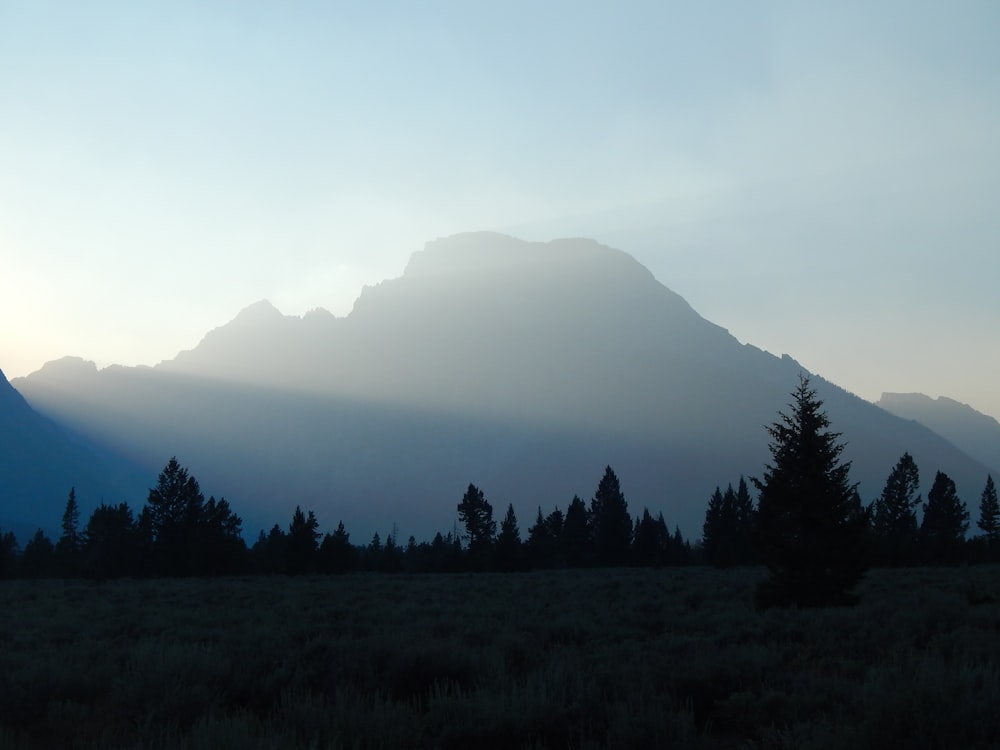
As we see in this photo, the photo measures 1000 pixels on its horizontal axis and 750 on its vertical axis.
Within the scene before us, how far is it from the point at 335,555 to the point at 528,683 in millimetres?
55802

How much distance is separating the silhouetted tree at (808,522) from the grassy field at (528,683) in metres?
2.36

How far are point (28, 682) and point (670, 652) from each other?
8320 mm

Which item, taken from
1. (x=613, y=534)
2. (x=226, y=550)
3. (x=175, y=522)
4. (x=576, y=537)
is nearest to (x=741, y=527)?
(x=613, y=534)

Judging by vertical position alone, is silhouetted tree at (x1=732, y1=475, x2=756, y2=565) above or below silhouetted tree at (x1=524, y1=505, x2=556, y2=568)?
above

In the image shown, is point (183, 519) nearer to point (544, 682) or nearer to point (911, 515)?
point (544, 682)

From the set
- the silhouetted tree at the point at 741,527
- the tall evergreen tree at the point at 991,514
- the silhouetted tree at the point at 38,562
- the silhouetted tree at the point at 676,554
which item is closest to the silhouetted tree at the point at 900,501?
the tall evergreen tree at the point at 991,514

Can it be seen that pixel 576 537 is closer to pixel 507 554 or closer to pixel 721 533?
pixel 721 533

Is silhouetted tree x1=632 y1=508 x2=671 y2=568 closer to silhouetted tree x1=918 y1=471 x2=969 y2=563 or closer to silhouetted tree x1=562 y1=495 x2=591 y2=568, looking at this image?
silhouetted tree x1=562 y1=495 x2=591 y2=568

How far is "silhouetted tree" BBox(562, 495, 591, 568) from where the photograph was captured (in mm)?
84387

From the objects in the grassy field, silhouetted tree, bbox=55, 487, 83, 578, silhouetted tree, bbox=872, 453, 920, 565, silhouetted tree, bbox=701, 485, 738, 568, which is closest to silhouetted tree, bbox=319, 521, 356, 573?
silhouetted tree, bbox=55, 487, 83, 578

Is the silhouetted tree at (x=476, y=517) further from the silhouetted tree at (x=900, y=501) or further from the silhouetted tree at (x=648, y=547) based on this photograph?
the silhouetted tree at (x=900, y=501)

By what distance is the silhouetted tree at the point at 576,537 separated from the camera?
84387mm

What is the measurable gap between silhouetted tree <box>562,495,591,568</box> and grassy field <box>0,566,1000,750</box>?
6985 centimetres

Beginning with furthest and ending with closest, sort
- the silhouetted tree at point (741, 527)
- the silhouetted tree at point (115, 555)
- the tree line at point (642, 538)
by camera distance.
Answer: the silhouetted tree at point (741, 527), the silhouetted tree at point (115, 555), the tree line at point (642, 538)
